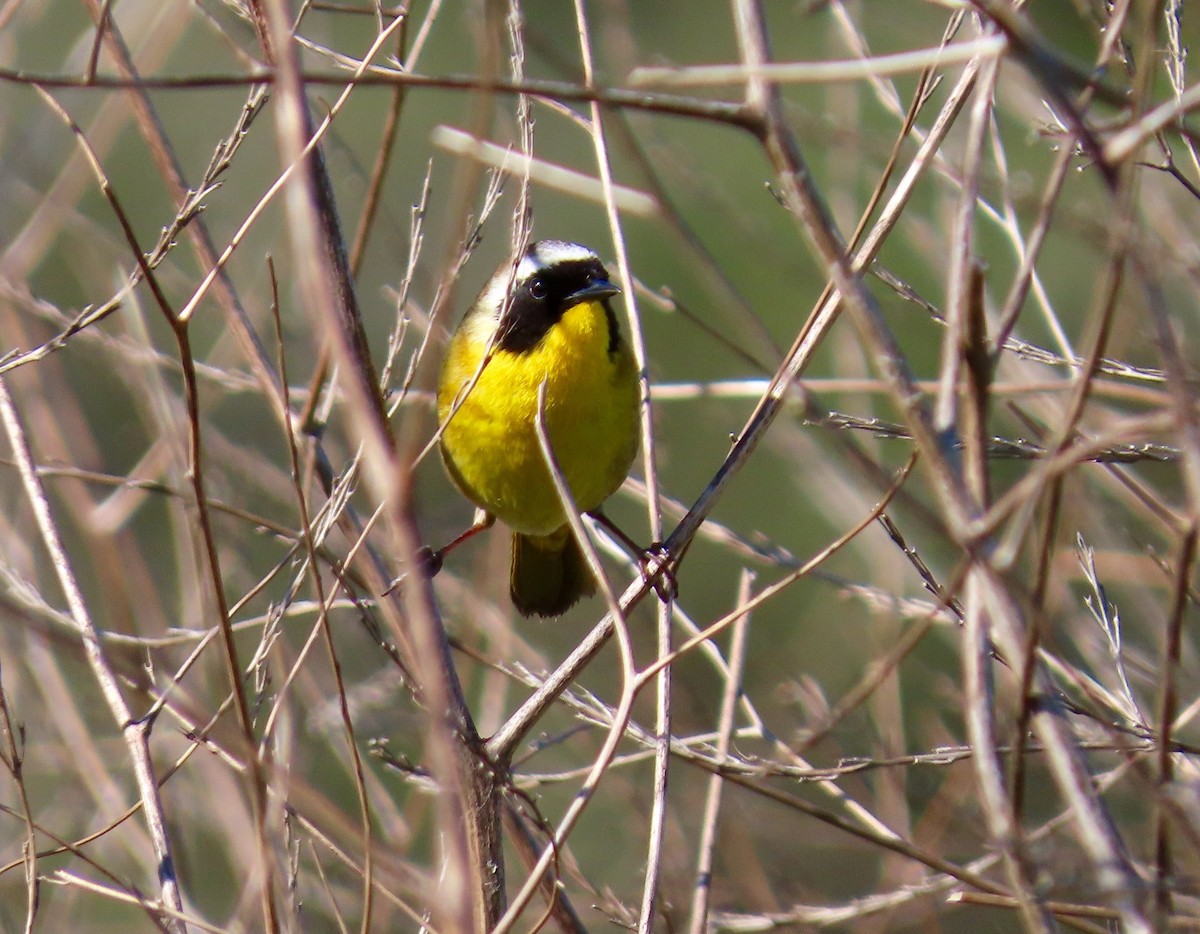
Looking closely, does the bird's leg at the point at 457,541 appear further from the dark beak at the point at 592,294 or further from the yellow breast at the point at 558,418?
the dark beak at the point at 592,294

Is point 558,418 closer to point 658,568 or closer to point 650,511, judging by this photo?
point 650,511

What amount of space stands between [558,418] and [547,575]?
0.87 meters

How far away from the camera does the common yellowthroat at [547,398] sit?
334cm

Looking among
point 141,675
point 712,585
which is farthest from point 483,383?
point 712,585

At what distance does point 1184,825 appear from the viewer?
3.96 ft

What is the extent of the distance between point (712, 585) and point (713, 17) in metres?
4.13

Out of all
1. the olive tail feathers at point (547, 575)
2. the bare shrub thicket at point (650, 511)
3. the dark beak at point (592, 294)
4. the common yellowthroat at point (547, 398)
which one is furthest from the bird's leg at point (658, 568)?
the dark beak at point (592, 294)

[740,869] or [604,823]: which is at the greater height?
[604,823]

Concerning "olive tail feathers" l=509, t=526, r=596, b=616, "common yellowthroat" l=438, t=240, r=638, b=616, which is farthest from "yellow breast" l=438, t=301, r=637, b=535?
"olive tail feathers" l=509, t=526, r=596, b=616

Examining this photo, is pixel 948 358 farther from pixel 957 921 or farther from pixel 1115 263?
pixel 957 921

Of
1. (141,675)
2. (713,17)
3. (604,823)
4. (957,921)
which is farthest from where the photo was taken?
(713,17)

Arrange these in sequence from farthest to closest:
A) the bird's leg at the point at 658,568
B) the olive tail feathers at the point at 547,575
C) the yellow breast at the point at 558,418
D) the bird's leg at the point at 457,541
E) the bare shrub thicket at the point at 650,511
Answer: the olive tail feathers at the point at 547,575
the bird's leg at the point at 457,541
the yellow breast at the point at 558,418
the bird's leg at the point at 658,568
the bare shrub thicket at the point at 650,511

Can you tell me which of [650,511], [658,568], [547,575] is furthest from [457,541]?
[658,568]

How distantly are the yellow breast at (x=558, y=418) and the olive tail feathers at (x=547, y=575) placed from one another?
552mm
